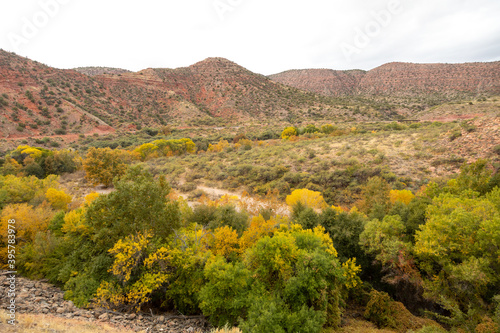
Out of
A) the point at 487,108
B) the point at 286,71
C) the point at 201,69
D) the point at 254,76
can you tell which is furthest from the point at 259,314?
the point at 286,71

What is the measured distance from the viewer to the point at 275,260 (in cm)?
790

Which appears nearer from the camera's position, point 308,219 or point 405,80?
point 308,219

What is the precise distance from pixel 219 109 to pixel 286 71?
6295cm

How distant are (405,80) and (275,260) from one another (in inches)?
4057

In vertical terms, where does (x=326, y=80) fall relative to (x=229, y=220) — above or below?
above

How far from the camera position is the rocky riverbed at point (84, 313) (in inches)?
288

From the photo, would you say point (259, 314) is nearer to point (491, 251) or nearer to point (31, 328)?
point (31, 328)

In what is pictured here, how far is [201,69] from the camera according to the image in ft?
297

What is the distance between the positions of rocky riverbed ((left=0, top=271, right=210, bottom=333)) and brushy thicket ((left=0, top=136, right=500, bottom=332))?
1.18 ft

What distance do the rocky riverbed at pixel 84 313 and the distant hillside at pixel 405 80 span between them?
3726 inches

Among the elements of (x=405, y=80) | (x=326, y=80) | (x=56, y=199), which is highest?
(x=326, y=80)

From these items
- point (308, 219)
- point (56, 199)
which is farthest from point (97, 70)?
point (308, 219)

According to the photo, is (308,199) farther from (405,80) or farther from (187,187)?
(405,80)

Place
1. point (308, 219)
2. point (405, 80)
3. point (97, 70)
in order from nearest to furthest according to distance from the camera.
A: point (308, 219)
point (405, 80)
point (97, 70)
